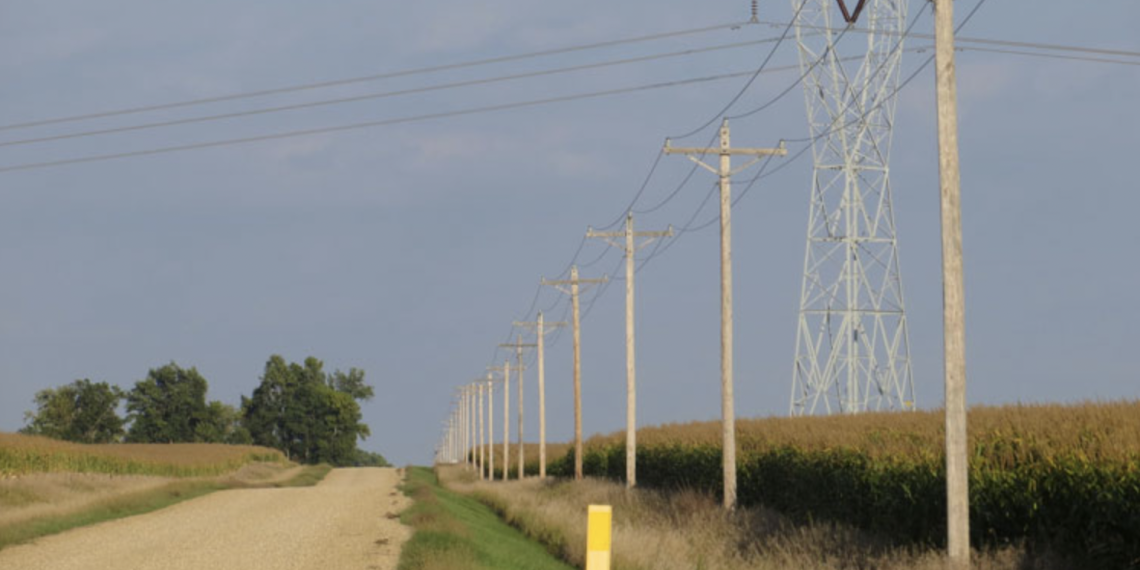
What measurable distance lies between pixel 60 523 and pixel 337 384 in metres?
160

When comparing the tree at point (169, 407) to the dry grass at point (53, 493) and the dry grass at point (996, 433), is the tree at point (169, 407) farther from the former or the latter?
the dry grass at point (996, 433)

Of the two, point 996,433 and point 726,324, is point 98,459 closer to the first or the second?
point 726,324

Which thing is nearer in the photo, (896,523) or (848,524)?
(896,523)

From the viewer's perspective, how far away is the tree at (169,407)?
142 m

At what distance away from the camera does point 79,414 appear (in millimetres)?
128125

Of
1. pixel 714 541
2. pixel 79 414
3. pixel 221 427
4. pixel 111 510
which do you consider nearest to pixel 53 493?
pixel 111 510

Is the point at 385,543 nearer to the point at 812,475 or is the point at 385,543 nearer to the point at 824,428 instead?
the point at 812,475

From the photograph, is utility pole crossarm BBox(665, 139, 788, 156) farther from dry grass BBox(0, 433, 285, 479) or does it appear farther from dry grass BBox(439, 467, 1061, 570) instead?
dry grass BBox(0, 433, 285, 479)

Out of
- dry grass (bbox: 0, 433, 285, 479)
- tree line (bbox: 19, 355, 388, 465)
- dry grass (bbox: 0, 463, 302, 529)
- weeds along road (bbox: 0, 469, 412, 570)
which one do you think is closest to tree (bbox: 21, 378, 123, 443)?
tree line (bbox: 19, 355, 388, 465)

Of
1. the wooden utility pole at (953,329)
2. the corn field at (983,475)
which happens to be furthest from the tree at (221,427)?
the wooden utility pole at (953,329)

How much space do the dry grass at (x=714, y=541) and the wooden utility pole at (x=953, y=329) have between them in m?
0.59

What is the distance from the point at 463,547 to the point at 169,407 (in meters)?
129

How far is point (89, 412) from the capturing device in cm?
12850

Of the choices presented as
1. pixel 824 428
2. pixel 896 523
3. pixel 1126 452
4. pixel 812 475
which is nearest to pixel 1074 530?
pixel 1126 452
